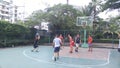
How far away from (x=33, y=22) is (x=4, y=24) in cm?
1033

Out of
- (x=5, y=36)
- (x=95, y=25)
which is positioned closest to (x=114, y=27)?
(x=95, y=25)

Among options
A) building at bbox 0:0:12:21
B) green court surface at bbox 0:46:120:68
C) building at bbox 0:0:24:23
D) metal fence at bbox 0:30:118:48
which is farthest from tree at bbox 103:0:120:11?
building at bbox 0:0:12:21

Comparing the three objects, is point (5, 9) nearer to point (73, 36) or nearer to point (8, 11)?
point (8, 11)

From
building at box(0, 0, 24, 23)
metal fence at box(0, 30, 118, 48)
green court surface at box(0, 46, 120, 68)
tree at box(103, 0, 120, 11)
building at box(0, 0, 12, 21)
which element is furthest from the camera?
building at box(0, 0, 24, 23)

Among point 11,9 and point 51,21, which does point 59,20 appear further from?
point 11,9

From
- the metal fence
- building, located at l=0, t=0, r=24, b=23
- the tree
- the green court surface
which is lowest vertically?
the green court surface

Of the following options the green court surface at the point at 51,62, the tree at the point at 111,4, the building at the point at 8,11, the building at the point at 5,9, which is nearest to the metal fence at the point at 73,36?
the tree at the point at 111,4

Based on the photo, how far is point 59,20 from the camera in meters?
36.7

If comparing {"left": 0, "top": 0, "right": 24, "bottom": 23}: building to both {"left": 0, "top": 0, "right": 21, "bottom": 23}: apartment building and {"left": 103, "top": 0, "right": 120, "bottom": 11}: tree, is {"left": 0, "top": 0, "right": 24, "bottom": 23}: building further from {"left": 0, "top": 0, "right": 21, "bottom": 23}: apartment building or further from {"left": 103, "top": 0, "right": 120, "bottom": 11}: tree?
{"left": 103, "top": 0, "right": 120, "bottom": 11}: tree

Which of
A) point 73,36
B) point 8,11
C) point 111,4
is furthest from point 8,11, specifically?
point 111,4

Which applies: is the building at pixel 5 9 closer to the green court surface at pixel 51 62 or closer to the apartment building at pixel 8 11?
the apartment building at pixel 8 11

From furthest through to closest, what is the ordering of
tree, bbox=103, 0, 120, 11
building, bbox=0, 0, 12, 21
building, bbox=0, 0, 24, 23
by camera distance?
1. building, bbox=0, 0, 24, 23
2. building, bbox=0, 0, 12, 21
3. tree, bbox=103, 0, 120, 11

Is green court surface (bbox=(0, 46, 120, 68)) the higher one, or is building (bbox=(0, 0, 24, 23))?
building (bbox=(0, 0, 24, 23))

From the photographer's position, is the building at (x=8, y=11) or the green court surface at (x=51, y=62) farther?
the building at (x=8, y=11)
